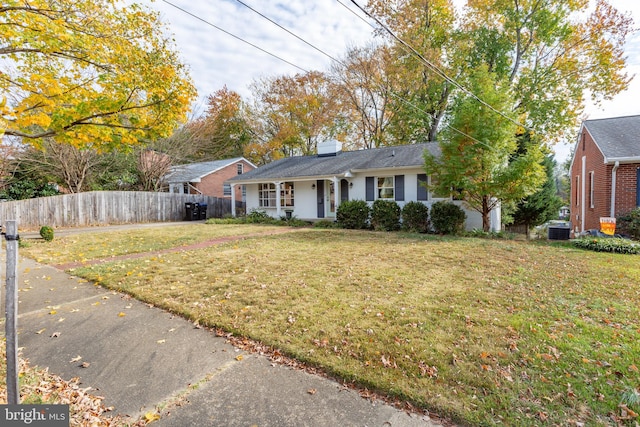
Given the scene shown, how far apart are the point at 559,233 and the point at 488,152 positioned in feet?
14.3

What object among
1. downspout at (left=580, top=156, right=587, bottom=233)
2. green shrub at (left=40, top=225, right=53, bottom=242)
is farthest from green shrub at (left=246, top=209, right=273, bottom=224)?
downspout at (left=580, top=156, right=587, bottom=233)

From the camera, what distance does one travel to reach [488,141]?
438 inches

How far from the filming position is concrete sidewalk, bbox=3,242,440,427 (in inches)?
97.8

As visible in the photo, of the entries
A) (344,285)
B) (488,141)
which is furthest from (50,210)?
(488,141)

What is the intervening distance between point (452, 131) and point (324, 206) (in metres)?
7.83

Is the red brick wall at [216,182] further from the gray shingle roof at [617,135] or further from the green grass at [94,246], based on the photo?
the gray shingle roof at [617,135]

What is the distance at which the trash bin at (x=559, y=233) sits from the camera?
11719mm

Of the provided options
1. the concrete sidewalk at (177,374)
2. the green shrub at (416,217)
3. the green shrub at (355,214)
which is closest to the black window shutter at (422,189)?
the green shrub at (416,217)

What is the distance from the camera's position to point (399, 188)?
49.3ft

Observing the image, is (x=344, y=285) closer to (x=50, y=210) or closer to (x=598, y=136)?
(x=598, y=136)

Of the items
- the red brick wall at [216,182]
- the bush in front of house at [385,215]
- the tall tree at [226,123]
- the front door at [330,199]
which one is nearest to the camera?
the bush in front of house at [385,215]

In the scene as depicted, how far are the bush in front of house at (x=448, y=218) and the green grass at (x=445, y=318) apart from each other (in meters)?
4.25

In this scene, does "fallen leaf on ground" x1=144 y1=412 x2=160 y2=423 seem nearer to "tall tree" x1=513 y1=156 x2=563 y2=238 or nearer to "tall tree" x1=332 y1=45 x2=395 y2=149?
"tall tree" x1=513 y1=156 x2=563 y2=238

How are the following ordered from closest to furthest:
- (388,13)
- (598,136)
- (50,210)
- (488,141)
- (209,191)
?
(488,141)
(598,136)
(50,210)
(388,13)
(209,191)
